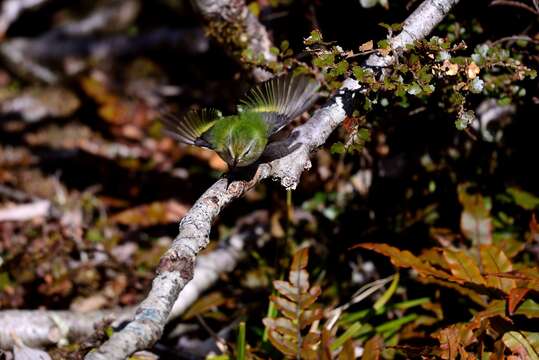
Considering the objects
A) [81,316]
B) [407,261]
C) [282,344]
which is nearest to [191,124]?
[282,344]

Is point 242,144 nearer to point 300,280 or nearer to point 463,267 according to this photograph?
point 300,280

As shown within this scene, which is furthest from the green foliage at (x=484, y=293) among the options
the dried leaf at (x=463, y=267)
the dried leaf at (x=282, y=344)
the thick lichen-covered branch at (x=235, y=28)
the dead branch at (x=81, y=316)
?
the thick lichen-covered branch at (x=235, y=28)

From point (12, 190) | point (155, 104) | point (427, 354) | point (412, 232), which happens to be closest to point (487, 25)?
point (412, 232)

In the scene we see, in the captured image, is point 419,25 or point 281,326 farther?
point 281,326

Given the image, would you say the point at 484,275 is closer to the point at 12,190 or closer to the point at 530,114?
the point at 530,114

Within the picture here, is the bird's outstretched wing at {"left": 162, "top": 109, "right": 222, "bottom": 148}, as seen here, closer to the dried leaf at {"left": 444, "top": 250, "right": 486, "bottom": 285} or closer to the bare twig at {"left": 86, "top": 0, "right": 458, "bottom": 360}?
the bare twig at {"left": 86, "top": 0, "right": 458, "bottom": 360}
